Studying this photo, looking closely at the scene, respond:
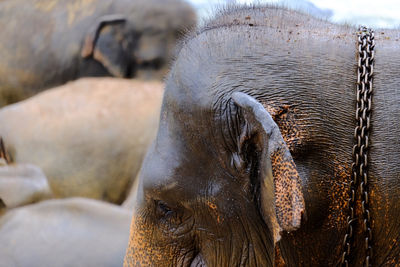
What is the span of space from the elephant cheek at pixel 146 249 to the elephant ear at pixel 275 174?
0.80 ft

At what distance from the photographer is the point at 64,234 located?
179 centimetres

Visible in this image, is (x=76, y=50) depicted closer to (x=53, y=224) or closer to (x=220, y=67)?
(x=53, y=224)

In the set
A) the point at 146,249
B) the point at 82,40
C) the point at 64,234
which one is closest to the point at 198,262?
the point at 146,249

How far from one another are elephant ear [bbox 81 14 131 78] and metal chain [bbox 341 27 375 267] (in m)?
2.21

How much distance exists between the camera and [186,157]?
96 cm

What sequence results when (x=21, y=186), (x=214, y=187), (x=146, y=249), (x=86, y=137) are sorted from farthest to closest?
(x=86, y=137) → (x=21, y=186) → (x=146, y=249) → (x=214, y=187)

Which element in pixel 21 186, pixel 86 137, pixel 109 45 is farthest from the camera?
pixel 109 45

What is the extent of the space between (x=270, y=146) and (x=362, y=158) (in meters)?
0.14

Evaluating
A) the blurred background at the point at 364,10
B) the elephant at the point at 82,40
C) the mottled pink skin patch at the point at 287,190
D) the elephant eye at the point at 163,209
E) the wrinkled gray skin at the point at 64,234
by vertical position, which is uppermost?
the blurred background at the point at 364,10

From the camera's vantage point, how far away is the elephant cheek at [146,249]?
41.0 inches

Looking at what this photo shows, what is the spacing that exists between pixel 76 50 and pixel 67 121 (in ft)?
2.49

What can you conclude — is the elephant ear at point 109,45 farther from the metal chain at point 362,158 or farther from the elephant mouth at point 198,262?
the metal chain at point 362,158

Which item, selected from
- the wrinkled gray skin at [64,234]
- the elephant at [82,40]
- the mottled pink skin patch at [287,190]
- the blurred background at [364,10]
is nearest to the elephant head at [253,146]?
the mottled pink skin patch at [287,190]

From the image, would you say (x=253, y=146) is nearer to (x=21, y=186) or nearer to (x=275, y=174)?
(x=275, y=174)
